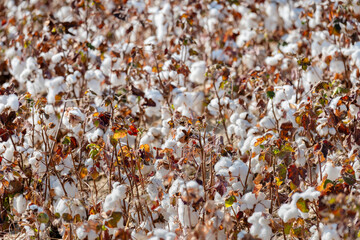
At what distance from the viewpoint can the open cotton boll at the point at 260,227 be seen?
193cm

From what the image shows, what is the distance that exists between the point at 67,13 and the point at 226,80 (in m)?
3.40

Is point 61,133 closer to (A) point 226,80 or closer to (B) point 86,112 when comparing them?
(B) point 86,112

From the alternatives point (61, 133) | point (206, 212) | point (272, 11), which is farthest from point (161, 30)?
point (206, 212)

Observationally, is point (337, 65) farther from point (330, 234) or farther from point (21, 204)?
point (21, 204)

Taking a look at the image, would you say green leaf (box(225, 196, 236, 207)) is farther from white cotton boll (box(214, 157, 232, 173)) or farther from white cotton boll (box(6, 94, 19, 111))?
white cotton boll (box(6, 94, 19, 111))

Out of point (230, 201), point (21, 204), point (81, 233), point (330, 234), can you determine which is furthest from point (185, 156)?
point (21, 204)

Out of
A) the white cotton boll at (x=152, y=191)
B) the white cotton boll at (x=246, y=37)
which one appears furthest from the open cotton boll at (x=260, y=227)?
the white cotton boll at (x=246, y=37)

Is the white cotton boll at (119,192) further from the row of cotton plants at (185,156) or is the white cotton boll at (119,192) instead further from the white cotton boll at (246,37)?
the white cotton boll at (246,37)

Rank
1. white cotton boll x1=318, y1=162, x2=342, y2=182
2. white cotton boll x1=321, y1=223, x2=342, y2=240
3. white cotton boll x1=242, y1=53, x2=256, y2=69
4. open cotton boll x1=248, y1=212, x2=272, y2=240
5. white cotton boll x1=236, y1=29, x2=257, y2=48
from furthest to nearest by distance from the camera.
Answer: white cotton boll x1=242, y1=53, x2=256, y2=69
white cotton boll x1=236, y1=29, x2=257, y2=48
white cotton boll x1=318, y1=162, x2=342, y2=182
open cotton boll x1=248, y1=212, x2=272, y2=240
white cotton boll x1=321, y1=223, x2=342, y2=240

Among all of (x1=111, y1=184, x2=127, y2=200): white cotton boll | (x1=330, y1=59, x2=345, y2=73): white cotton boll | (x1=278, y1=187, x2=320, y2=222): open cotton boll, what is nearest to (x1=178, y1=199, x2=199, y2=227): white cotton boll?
(x1=111, y1=184, x2=127, y2=200): white cotton boll

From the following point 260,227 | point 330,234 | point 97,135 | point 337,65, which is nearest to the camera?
point 330,234

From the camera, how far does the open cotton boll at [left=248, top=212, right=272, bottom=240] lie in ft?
6.34

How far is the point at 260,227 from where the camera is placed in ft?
6.38

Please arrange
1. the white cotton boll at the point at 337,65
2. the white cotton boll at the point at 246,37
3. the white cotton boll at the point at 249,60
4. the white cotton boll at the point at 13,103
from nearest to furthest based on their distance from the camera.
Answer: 1. the white cotton boll at the point at 13,103
2. the white cotton boll at the point at 337,65
3. the white cotton boll at the point at 246,37
4. the white cotton boll at the point at 249,60
